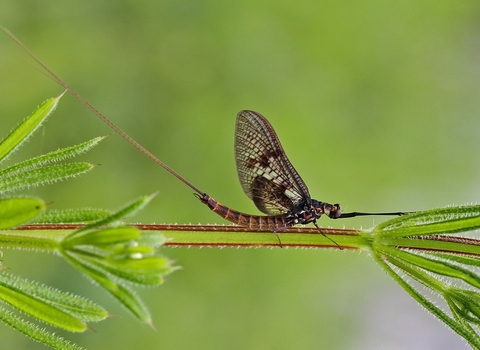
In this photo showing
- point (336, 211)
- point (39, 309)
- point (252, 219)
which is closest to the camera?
point (39, 309)

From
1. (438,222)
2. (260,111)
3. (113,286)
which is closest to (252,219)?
(438,222)

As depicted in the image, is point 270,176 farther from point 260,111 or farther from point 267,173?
point 260,111

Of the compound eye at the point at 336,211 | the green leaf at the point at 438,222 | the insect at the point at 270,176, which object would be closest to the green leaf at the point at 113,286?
the insect at the point at 270,176

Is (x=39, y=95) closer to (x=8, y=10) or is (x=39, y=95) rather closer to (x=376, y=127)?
(x=8, y=10)

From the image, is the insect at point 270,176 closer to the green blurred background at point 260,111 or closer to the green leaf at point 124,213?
the green leaf at point 124,213

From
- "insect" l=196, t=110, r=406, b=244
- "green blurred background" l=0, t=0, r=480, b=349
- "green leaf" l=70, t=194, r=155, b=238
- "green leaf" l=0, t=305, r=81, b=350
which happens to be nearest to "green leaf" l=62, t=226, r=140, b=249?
"green leaf" l=70, t=194, r=155, b=238

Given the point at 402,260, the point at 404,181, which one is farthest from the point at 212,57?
the point at 402,260
